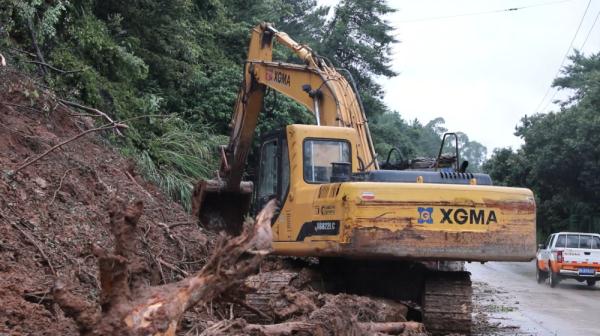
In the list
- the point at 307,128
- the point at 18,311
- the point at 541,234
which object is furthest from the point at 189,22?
the point at 541,234

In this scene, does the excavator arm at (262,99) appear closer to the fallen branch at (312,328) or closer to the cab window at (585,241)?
the fallen branch at (312,328)

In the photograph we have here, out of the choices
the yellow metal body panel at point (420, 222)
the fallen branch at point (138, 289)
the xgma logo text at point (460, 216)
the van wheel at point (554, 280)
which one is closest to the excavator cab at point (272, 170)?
the yellow metal body panel at point (420, 222)

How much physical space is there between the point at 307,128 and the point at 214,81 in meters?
12.4

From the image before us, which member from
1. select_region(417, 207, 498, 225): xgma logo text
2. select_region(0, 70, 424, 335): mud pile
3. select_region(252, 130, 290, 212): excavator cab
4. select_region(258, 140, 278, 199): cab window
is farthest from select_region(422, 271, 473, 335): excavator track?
select_region(258, 140, 278, 199): cab window

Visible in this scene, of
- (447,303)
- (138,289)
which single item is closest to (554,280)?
(447,303)

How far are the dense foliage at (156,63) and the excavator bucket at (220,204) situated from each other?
170cm

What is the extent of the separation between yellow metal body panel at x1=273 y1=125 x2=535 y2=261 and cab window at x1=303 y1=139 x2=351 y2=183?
0.54 m

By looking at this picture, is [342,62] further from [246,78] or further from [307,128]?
[307,128]

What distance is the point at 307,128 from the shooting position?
9.96 m

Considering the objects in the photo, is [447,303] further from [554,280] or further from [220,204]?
[554,280]

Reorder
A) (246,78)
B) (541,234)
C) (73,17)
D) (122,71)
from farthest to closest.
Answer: (541,234) → (122,71) → (73,17) → (246,78)

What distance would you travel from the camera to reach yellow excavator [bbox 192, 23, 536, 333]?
28.6 ft

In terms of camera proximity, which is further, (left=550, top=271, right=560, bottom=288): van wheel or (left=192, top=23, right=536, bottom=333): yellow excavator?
(left=550, top=271, right=560, bottom=288): van wheel

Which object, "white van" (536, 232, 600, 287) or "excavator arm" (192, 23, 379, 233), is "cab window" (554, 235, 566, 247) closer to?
A: "white van" (536, 232, 600, 287)
